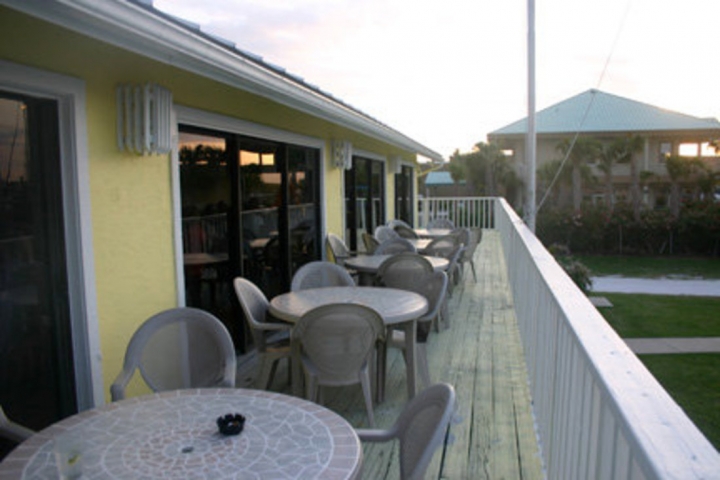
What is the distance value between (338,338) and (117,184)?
141 cm

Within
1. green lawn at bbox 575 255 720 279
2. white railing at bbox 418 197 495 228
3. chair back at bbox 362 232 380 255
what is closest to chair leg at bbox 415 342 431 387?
chair back at bbox 362 232 380 255

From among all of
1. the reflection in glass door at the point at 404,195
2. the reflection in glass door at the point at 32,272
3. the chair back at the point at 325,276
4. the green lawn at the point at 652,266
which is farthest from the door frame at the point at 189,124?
Result: the green lawn at the point at 652,266

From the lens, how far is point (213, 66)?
8.71 ft

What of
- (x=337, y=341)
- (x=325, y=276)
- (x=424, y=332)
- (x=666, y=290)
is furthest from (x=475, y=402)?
(x=666, y=290)

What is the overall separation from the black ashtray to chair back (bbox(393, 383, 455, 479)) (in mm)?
486

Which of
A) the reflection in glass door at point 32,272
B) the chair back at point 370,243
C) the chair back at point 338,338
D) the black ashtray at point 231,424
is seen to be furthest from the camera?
the chair back at point 370,243

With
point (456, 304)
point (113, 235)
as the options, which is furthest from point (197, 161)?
point (456, 304)

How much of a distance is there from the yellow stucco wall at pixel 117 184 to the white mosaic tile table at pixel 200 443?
108 centimetres

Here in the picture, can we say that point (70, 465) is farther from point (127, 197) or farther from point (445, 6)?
point (445, 6)

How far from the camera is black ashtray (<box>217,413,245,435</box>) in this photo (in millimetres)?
1736

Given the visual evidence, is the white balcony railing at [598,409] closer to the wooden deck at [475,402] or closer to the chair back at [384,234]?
the wooden deck at [475,402]

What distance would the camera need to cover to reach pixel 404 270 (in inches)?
183

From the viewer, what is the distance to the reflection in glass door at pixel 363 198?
8102 mm

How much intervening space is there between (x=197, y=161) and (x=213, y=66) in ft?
4.42
